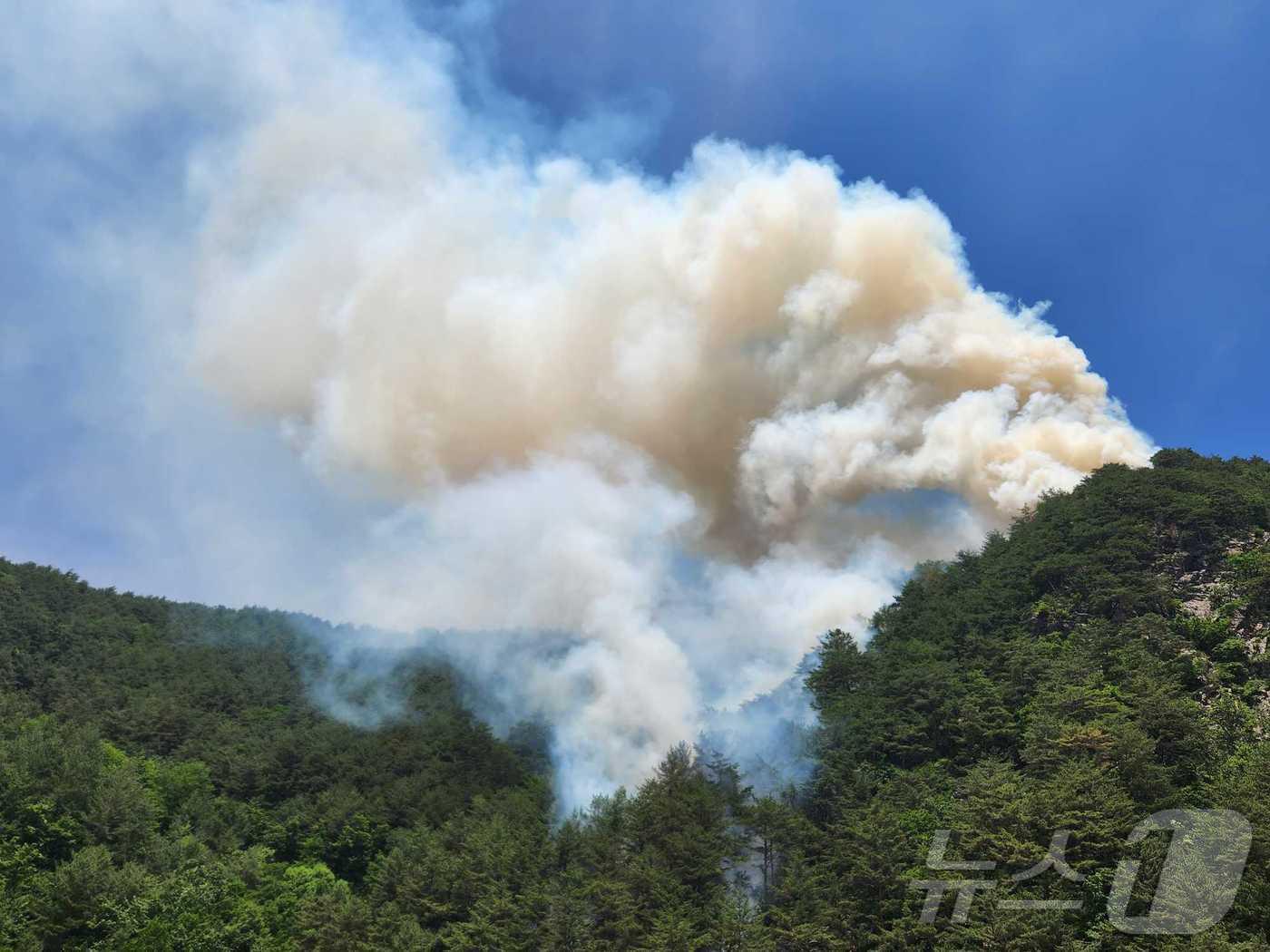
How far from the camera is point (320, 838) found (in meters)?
71.6

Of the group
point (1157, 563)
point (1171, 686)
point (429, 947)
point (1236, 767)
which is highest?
point (1157, 563)

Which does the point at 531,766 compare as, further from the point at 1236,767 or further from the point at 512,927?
the point at 1236,767

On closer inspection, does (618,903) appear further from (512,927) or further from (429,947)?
(429,947)

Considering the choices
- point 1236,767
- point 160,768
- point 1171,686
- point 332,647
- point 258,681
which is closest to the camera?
point 1236,767

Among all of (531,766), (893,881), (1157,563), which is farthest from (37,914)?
(1157,563)

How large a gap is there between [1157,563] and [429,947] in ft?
191

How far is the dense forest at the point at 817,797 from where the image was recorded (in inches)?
1567

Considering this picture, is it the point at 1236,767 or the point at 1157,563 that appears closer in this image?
the point at 1236,767

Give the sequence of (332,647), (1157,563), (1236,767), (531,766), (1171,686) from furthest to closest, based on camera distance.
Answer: (332,647)
(531,766)
(1157,563)
(1171,686)
(1236,767)

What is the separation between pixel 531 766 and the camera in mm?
92562

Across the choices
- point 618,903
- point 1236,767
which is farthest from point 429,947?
point 1236,767

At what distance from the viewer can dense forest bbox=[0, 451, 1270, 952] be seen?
39.8 meters

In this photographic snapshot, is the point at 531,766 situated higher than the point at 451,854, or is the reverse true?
the point at 531,766

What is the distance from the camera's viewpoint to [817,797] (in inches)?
2328
